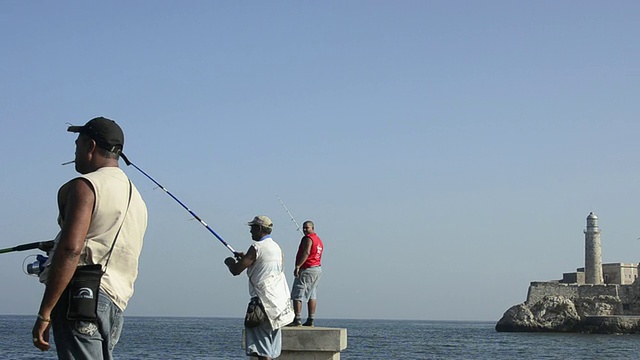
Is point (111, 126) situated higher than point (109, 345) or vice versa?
point (111, 126)

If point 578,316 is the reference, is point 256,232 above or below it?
above

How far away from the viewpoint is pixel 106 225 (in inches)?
157

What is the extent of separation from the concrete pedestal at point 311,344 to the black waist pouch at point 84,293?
5010 millimetres

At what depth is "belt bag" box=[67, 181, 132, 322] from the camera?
3855 millimetres

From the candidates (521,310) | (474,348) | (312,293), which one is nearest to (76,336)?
(312,293)

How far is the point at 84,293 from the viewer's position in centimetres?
387

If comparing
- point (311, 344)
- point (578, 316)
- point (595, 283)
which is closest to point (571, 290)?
point (578, 316)

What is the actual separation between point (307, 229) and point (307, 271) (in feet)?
1.57

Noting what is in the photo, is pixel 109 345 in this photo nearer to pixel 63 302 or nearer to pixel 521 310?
pixel 63 302

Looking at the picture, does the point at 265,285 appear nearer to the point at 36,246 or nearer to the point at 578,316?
the point at 36,246

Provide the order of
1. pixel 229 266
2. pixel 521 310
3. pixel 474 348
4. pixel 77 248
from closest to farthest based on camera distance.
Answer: pixel 77 248 → pixel 229 266 → pixel 474 348 → pixel 521 310

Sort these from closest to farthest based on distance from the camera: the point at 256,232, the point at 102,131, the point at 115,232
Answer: the point at 115,232 < the point at 102,131 < the point at 256,232

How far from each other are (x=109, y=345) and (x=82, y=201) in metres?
0.70

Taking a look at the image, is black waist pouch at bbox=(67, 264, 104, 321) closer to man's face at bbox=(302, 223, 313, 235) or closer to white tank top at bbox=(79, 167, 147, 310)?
white tank top at bbox=(79, 167, 147, 310)
